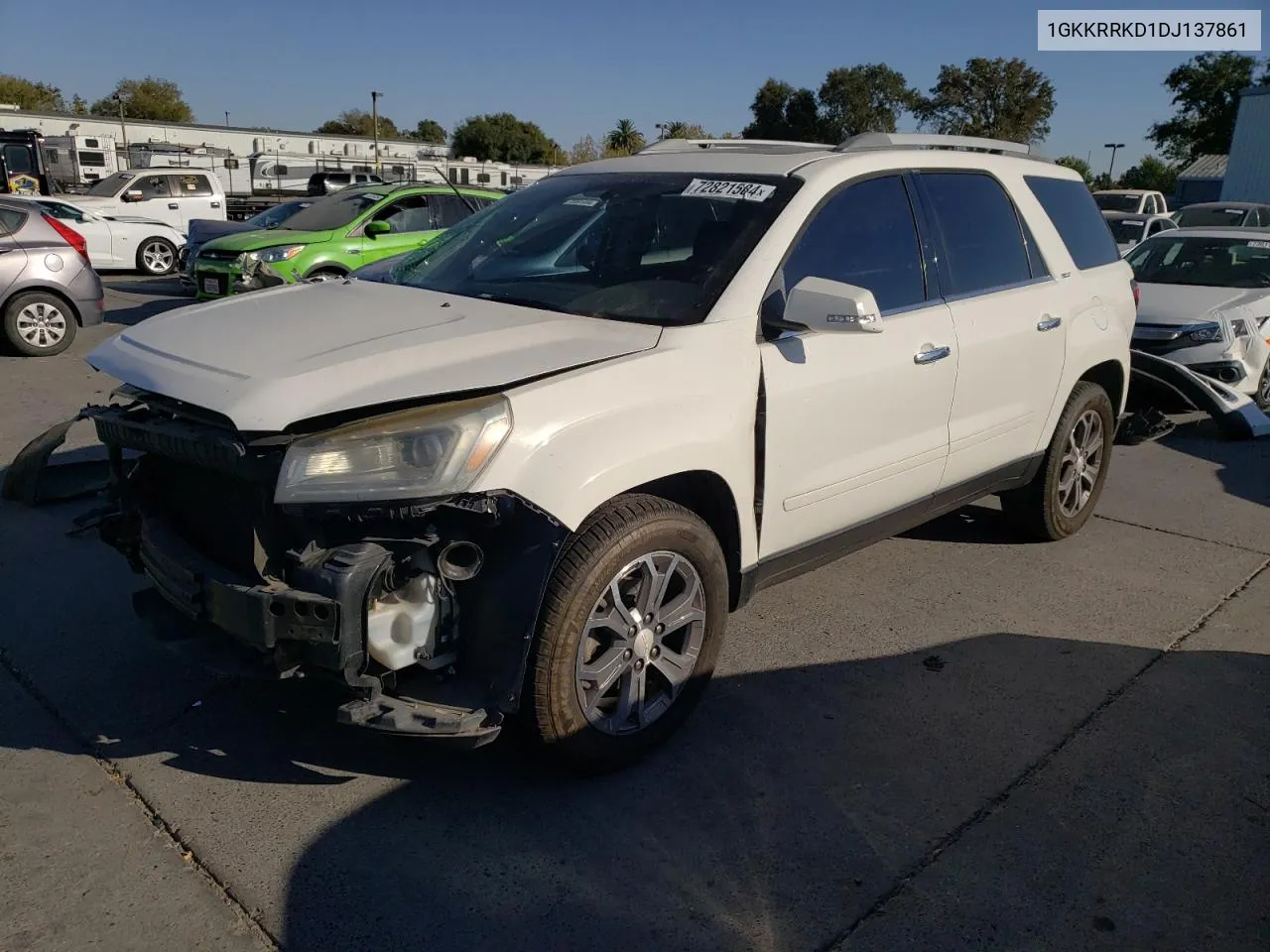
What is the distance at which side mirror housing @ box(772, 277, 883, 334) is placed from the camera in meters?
3.20

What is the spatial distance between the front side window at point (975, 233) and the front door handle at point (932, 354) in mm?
291

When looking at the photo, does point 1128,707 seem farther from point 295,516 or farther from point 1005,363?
point 295,516

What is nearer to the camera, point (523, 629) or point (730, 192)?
point (523, 629)

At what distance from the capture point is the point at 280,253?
36.9 ft

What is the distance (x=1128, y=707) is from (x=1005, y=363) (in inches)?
59.8

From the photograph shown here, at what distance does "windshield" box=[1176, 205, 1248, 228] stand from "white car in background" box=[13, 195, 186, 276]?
17.1 metres

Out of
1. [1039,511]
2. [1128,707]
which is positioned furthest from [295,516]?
[1039,511]

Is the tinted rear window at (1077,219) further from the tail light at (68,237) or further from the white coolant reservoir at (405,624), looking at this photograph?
the tail light at (68,237)

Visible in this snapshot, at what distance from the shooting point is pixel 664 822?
299 centimetres

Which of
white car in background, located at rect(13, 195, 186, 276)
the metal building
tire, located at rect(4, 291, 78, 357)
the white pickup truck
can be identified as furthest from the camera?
the metal building

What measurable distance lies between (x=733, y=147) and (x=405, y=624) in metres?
2.72

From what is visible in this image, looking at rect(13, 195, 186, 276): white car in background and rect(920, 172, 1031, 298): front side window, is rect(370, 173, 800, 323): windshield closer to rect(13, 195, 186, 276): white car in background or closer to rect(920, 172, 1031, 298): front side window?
rect(920, 172, 1031, 298): front side window

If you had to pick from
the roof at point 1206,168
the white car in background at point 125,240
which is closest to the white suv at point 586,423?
the white car in background at point 125,240

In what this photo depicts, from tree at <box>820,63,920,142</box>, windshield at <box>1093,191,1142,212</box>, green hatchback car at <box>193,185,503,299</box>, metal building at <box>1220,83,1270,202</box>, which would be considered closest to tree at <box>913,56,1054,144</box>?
tree at <box>820,63,920,142</box>
